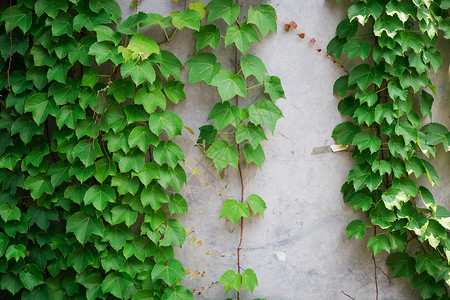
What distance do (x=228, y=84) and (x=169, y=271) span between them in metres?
1.12

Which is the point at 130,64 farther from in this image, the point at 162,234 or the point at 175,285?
the point at 175,285

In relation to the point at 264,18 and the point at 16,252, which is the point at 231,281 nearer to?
the point at 16,252

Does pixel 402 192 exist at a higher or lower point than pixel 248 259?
higher

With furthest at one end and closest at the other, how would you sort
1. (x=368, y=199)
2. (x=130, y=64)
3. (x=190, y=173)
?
(x=190, y=173)
(x=368, y=199)
(x=130, y=64)

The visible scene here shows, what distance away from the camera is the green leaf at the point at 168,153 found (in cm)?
232


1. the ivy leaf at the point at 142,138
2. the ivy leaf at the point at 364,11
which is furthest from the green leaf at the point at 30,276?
the ivy leaf at the point at 364,11

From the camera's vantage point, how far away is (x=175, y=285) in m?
2.38

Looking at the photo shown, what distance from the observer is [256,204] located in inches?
94.6

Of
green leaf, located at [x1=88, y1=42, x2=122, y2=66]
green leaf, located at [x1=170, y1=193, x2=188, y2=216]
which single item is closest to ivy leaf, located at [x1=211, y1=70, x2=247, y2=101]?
green leaf, located at [x1=88, y1=42, x2=122, y2=66]

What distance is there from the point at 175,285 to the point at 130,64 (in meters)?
1.28

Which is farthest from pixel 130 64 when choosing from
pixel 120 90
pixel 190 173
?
pixel 190 173

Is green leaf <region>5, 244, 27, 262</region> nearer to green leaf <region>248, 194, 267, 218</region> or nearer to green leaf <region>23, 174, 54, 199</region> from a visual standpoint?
green leaf <region>23, 174, 54, 199</region>

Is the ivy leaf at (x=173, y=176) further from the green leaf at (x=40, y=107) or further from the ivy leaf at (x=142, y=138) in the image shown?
the green leaf at (x=40, y=107)

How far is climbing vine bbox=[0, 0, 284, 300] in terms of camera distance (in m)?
2.28
